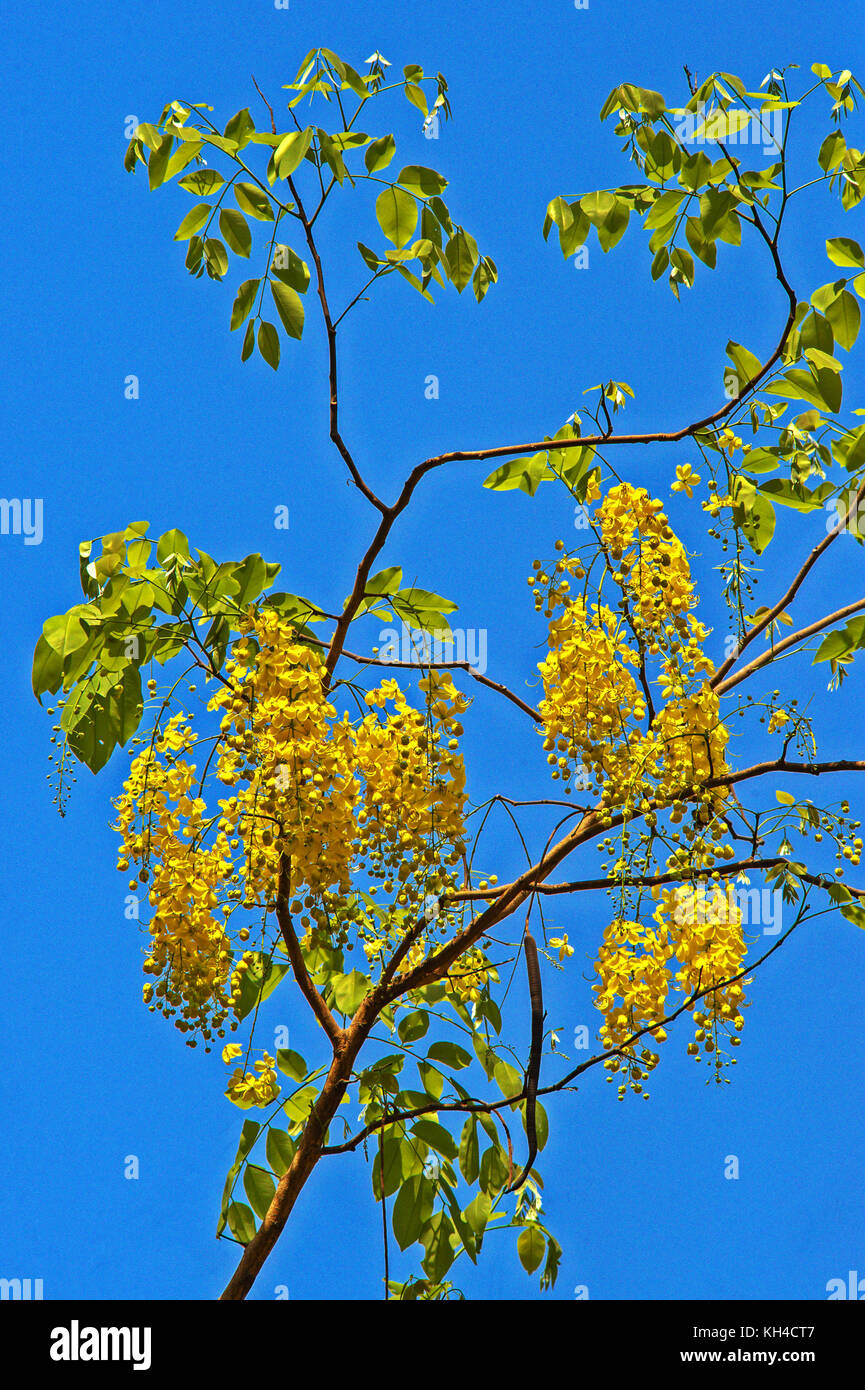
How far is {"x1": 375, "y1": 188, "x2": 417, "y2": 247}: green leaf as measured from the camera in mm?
2311

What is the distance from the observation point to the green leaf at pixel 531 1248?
2.66 meters

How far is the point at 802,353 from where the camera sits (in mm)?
2338

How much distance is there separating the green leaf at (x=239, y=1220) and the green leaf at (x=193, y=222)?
6.68 ft

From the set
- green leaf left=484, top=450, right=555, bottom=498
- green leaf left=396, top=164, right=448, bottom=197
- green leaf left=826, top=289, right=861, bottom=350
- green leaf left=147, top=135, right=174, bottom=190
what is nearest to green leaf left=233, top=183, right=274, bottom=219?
green leaf left=147, top=135, right=174, bottom=190

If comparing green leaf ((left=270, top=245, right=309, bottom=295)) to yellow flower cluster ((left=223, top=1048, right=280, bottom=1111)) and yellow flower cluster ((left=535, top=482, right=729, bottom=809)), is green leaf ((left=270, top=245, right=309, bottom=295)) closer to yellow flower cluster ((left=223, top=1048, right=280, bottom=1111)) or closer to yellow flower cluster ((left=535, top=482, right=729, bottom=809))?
yellow flower cluster ((left=535, top=482, right=729, bottom=809))

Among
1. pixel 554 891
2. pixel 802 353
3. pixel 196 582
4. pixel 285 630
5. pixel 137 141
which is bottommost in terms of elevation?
pixel 554 891

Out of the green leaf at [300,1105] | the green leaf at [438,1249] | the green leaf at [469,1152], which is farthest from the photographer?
the green leaf at [300,1105]

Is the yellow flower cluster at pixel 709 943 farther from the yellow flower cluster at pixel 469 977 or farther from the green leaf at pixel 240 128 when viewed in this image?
the green leaf at pixel 240 128

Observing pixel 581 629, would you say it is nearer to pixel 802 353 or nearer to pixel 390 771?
pixel 390 771

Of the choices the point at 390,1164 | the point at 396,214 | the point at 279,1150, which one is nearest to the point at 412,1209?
the point at 390,1164

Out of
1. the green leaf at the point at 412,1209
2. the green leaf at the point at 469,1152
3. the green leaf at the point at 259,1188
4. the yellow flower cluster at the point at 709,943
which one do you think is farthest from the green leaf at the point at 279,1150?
the yellow flower cluster at the point at 709,943
